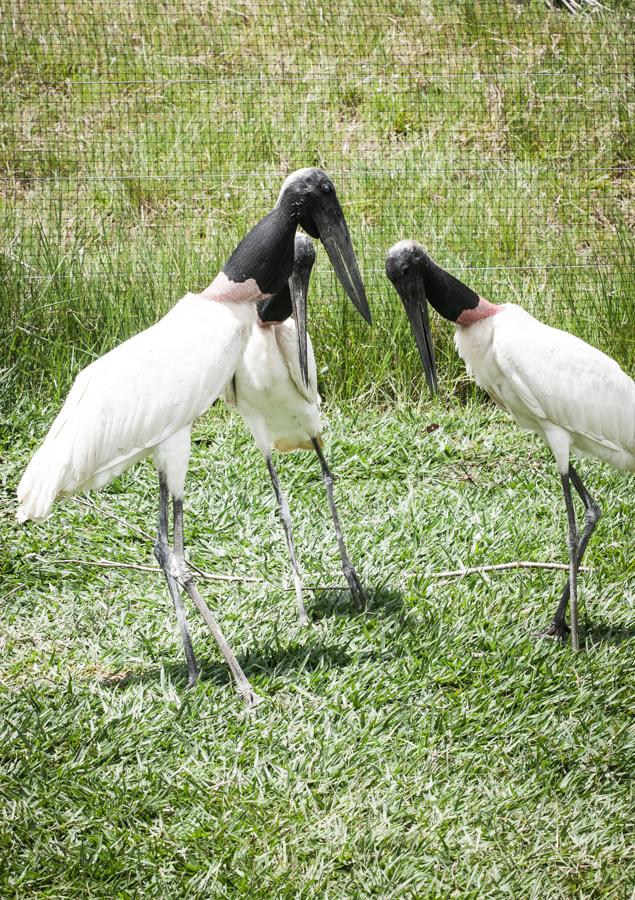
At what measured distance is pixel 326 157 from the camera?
7723 millimetres

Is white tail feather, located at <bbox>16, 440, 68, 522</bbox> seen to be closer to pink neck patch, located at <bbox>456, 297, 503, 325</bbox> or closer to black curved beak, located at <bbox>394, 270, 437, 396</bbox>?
black curved beak, located at <bbox>394, 270, 437, 396</bbox>

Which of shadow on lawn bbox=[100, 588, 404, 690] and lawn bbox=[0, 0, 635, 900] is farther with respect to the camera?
shadow on lawn bbox=[100, 588, 404, 690]

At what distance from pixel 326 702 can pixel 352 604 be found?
69cm

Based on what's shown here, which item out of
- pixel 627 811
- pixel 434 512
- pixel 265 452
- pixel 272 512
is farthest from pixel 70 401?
pixel 627 811

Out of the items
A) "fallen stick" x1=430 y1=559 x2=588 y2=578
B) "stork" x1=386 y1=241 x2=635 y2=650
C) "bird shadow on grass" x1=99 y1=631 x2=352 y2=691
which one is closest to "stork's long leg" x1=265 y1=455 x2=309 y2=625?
"bird shadow on grass" x1=99 y1=631 x2=352 y2=691

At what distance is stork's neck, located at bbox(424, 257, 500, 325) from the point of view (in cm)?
369

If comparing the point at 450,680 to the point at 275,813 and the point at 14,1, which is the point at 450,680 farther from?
the point at 14,1

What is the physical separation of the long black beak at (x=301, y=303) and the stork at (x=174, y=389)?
0.18 m

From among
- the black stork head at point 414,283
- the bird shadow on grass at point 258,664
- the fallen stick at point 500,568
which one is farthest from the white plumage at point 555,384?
the bird shadow on grass at point 258,664

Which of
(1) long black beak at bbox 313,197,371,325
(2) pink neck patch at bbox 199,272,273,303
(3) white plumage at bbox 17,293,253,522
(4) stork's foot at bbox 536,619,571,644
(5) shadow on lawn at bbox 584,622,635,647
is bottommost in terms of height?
(5) shadow on lawn at bbox 584,622,635,647

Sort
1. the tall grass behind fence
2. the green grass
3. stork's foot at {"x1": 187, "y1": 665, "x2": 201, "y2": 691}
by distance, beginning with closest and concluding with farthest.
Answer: the green grass
stork's foot at {"x1": 187, "y1": 665, "x2": 201, "y2": 691}
the tall grass behind fence

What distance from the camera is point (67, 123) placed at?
8352mm

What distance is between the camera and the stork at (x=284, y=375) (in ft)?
11.9

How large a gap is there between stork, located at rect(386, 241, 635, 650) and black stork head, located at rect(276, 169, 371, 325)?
0.21m
